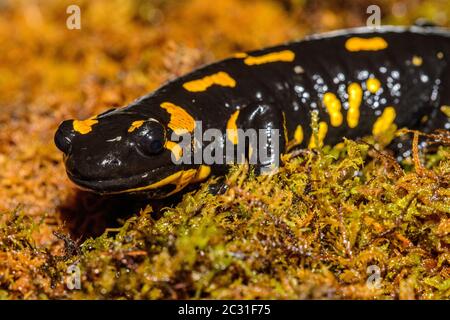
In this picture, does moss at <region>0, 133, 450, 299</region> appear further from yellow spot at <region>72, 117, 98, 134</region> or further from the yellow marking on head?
the yellow marking on head

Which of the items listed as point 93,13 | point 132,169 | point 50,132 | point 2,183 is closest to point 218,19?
point 93,13

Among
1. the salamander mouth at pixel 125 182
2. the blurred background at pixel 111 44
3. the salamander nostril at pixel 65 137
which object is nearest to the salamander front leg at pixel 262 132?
the salamander mouth at pixel 125 182

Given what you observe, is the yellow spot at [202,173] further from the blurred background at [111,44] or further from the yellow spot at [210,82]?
the blurred background at [111,44]

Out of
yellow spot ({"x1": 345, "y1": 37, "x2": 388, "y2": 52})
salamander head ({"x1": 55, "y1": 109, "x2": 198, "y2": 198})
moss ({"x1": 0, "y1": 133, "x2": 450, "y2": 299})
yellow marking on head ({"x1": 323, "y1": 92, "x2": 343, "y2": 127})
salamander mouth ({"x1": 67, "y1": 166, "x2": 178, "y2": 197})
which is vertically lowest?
moss ({"x1": 0, "y1": 133, "x2": 450, "y2": 299})

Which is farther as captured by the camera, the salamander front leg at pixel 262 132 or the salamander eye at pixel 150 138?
the salamander front leg at pixel 262 132

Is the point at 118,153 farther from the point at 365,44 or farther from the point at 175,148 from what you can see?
the point at 365,44

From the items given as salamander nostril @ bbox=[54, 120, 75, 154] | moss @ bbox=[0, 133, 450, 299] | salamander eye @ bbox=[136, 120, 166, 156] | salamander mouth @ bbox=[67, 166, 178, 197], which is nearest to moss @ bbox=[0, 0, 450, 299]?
moss @ bbox=[0, 133, 450, 299]
